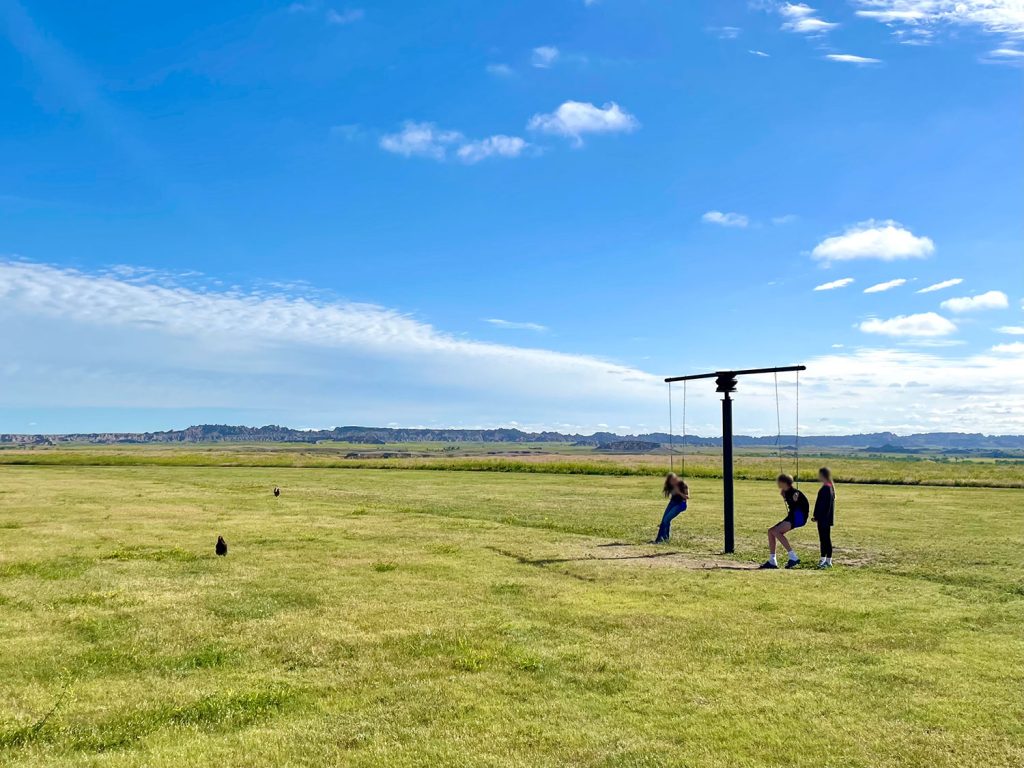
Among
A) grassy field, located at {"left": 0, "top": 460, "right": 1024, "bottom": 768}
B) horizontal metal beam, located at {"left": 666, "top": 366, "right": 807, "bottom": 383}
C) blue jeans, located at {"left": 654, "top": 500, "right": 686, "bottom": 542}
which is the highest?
horizontal metal beam, located at {"left": 666, "top": 366, "right": 807, "bottom": 383}

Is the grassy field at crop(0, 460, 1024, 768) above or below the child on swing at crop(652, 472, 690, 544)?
below

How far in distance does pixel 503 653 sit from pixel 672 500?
42.2ft

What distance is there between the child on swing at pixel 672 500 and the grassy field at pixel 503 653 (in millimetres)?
904

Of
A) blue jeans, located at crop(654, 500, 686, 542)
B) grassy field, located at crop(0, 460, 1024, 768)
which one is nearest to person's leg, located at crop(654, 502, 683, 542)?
blue jeans, located at crop(654, 500, 686, 542)

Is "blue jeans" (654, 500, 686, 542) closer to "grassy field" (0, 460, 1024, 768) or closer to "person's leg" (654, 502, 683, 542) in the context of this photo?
"person's leg" (654, 502, 683, 542)

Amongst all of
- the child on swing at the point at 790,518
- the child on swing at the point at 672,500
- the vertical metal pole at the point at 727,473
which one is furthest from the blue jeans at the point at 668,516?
the child on swing at the point at 790,518

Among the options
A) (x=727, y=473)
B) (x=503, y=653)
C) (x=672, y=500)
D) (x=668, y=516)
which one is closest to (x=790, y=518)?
(x=727, y=473)

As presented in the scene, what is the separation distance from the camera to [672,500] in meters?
21.9

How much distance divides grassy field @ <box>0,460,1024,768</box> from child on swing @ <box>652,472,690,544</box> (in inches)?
35.6

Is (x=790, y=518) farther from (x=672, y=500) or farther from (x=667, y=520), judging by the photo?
(x=672, y=500)

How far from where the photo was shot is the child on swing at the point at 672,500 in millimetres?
21125

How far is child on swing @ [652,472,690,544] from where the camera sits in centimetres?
2112

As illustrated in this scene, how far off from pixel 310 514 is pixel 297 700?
21760mm

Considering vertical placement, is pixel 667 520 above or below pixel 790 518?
below
